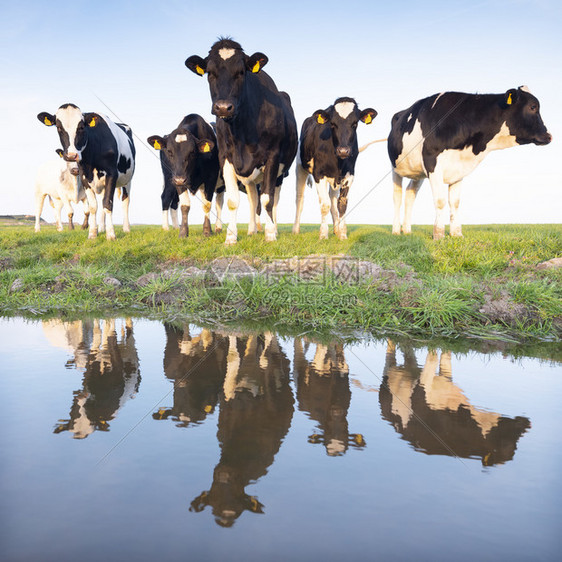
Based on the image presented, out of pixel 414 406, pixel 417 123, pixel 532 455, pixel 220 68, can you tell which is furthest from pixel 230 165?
pixel 532 455

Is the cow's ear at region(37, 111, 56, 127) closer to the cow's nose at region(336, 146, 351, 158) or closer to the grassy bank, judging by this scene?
the grassy bank

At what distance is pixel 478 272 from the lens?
8.12 metres

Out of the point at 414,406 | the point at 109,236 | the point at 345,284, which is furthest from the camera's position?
the point at 109,236

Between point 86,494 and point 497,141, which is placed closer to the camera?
point 86,494

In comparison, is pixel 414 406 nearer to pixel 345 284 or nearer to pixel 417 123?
pixel 345 284

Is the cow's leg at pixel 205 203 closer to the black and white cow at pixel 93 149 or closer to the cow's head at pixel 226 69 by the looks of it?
the black and white cow at pixel 93 149

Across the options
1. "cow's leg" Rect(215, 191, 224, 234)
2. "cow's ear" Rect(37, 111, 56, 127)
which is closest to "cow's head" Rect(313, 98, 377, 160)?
"cow's leg" Rect(215, 191, 224, 234)

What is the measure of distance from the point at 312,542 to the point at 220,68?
8005mm

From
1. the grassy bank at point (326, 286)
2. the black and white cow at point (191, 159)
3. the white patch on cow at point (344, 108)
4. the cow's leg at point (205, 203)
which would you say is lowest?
the grassy bank at point (326, 286)

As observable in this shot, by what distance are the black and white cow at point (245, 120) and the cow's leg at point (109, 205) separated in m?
3.29

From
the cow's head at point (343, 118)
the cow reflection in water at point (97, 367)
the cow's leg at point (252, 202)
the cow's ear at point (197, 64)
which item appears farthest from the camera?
the cow's leg at point (252, 202)

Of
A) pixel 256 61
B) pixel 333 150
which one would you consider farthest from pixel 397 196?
pixel 256 61

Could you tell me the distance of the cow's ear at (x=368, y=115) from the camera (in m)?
10.3

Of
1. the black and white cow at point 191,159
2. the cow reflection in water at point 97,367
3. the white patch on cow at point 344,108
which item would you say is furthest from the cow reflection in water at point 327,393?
the black and white cow at point 191,159
